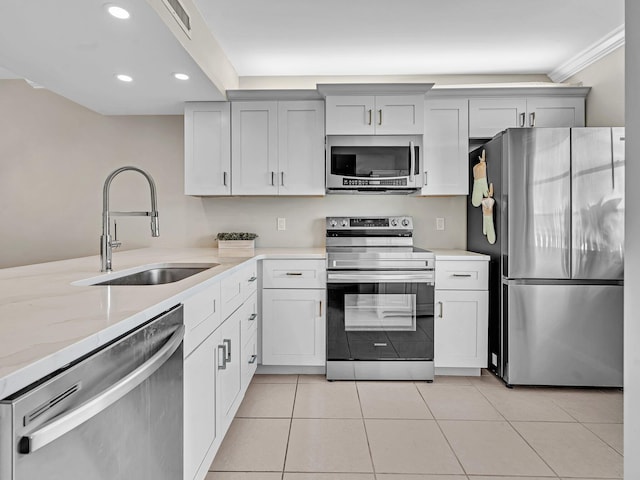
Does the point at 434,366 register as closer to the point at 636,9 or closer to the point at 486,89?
the point at 486,89

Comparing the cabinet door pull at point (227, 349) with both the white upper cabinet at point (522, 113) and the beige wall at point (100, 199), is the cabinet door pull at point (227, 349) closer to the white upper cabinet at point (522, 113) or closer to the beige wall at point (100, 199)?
the beige wall at point (100, 199)

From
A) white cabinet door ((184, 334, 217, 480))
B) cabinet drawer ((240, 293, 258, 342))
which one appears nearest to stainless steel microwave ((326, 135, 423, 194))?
cabinet drawer ((240, 293, 258, 342))

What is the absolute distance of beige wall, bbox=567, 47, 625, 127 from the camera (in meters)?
2.88

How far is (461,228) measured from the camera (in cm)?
359

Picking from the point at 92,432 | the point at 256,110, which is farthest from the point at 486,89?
the point at 92,432

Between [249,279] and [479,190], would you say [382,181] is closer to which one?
[479,190]

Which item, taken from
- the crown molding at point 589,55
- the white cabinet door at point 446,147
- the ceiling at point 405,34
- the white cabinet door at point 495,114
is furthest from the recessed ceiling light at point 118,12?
the crown molding at point 589,55

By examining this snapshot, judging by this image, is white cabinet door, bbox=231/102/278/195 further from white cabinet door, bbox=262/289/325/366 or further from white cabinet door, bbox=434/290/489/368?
white cabinet door, bbox=434/290/489/368

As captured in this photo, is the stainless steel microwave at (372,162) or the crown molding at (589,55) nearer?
the crown molding at (589,55)

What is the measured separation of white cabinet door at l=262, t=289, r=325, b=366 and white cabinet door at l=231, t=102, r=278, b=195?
88 cm

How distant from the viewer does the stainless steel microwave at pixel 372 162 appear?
10.4ft

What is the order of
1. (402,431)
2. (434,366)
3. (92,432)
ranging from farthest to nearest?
(434,366), (402,431), (92,432)

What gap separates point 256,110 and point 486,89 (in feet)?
5.91

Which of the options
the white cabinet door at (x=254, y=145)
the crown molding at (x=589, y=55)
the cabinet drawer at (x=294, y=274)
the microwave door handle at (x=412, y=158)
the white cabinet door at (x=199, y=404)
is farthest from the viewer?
the white cabinet door at (x=254, y=145)
